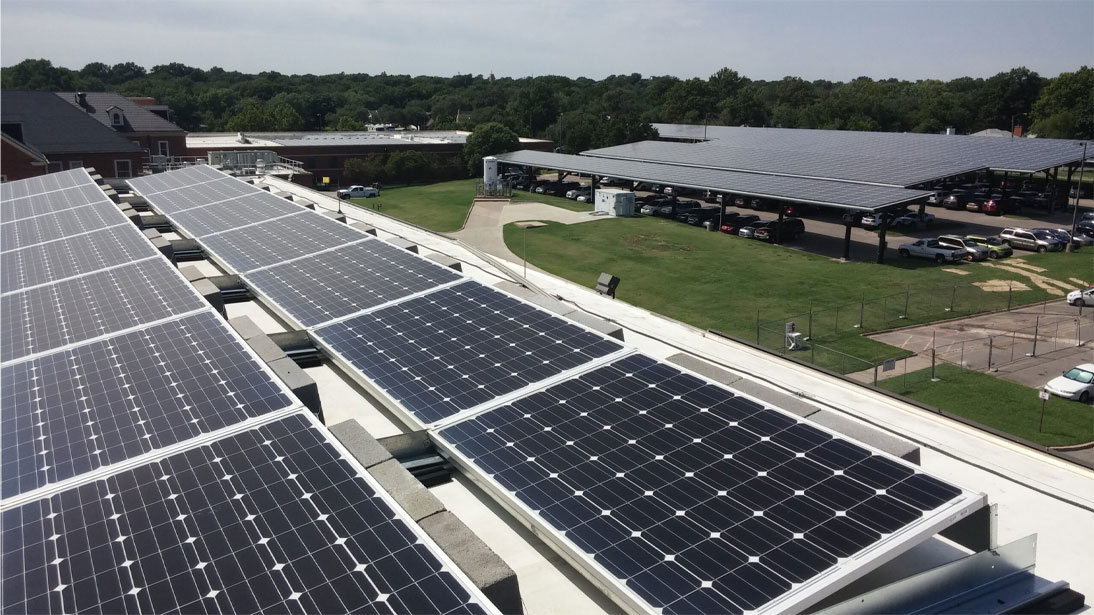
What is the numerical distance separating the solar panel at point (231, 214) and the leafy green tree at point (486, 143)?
61015 millimetres

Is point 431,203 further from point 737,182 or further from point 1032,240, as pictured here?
point 1032,240

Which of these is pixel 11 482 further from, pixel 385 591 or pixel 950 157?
pixel 950 157

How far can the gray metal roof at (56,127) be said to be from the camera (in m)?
64.2

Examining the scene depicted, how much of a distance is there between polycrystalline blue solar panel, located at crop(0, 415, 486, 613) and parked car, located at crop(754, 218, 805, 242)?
54164 mm

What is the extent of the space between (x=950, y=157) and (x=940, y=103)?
6853 centimetres

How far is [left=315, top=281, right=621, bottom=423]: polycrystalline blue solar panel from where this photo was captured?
50.4 ft

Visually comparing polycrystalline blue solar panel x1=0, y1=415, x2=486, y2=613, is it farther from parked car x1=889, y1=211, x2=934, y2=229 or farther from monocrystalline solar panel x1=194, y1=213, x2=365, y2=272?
parked car x1=889, y1=211, x2=934, y2=229

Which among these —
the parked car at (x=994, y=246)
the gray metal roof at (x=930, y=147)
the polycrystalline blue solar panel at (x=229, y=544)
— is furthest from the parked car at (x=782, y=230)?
the polycrystalline blue solar panel at (x=229, y=544)

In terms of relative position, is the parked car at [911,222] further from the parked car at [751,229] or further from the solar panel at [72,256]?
the solar panel at [72,256]

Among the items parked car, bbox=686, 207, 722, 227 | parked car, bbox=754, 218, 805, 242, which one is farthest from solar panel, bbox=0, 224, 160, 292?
parked car, bbox=686, 207, 722, 227

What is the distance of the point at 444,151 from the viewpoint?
10212cm

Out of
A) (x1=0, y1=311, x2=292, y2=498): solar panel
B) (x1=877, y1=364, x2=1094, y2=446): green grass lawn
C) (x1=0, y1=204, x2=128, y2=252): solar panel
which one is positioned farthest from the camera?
(x1=0, y1=204, x2=128, y2=252): solar panel

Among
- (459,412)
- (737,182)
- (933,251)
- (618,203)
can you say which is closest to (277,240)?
(459,412)

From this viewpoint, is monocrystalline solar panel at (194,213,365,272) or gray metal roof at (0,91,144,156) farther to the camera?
gray metal roof at (0,91,144,156)
